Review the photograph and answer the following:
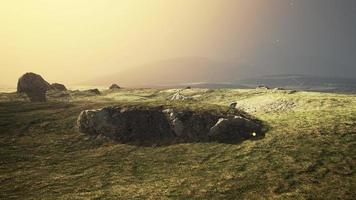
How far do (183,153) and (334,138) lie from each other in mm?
18437

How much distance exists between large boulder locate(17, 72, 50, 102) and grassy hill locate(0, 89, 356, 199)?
1564 inches

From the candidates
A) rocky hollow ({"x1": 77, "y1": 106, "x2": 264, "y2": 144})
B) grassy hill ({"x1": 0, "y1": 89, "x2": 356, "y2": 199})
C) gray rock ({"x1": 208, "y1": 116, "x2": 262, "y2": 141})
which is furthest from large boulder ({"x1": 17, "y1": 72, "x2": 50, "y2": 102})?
gray rock ({"x1": 208, "y1": 116, "x2": 262, "y2": 141})

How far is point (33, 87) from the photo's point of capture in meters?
99.8

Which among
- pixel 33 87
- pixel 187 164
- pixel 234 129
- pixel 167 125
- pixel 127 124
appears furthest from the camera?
pixel 33 87

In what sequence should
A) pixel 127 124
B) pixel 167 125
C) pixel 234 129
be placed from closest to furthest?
1. pixel 234 129
2. pixel 167 125
3. pixel 127 124

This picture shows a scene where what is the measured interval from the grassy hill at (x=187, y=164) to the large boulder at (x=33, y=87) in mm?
39722

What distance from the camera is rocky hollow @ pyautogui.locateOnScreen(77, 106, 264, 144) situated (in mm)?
47875

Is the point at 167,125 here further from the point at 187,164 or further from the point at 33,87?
the point at 33,87

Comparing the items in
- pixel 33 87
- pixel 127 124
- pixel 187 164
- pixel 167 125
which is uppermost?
pixel 33 87

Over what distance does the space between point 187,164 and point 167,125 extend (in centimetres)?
1153

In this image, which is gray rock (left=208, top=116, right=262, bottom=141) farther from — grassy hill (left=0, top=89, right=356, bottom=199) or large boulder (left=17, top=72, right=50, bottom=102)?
large boulder (left=17, top=72, right=50, bottom=102)

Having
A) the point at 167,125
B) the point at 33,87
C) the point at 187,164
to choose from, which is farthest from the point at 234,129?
the point at 33,87

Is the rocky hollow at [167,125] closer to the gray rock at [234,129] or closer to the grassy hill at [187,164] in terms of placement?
the gray rock at [234,129]

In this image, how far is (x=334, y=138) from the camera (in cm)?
4394
